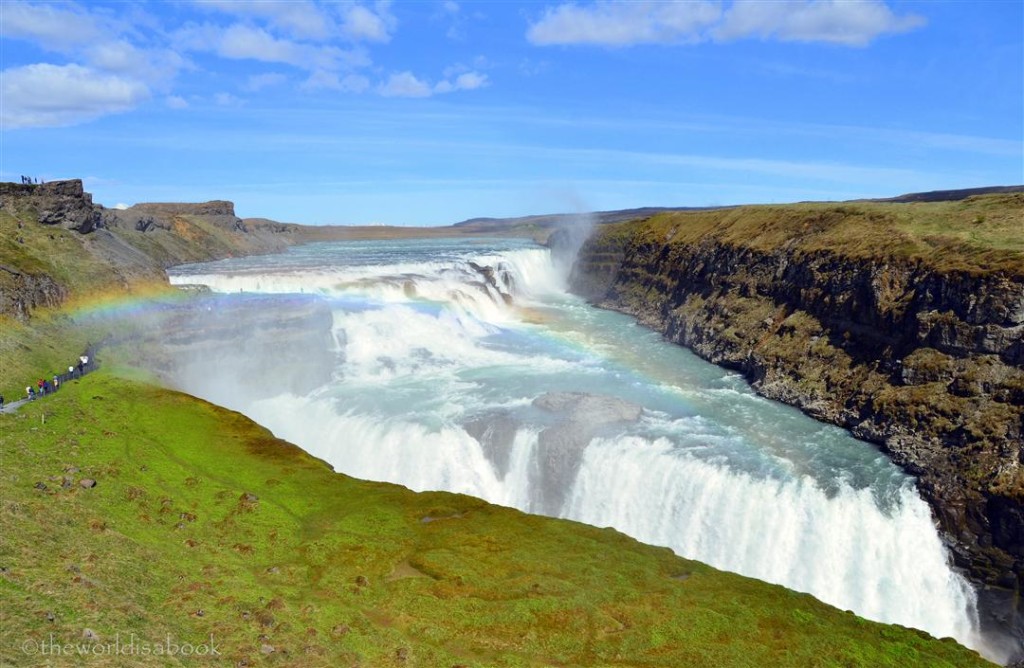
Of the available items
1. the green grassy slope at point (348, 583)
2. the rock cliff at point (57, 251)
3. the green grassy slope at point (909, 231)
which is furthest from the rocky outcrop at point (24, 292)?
the green grassy slope at point (909, 231)

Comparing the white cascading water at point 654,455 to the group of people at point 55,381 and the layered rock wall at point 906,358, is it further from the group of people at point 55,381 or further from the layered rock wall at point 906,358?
the group of people at point 55,381

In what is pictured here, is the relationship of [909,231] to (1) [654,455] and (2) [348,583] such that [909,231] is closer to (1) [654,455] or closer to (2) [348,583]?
(1) [654,455]

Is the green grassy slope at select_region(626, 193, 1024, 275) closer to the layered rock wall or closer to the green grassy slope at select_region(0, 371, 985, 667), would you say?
the layered rock wall

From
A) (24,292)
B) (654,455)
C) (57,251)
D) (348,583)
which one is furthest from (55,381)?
(654,455)

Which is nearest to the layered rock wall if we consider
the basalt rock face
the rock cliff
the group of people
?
the group of people

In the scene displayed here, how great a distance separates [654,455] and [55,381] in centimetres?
3381

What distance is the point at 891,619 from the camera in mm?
26266

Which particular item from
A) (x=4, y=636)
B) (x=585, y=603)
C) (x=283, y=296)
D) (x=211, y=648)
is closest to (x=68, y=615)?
(x=4, y=636)

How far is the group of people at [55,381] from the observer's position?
35.1 meters

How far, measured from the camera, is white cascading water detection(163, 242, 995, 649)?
27.5 m

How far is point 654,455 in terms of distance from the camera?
3253cm

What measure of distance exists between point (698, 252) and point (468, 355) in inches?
1149

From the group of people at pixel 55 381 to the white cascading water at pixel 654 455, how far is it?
22.7 feet

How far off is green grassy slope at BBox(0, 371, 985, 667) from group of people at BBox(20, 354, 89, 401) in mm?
5707
